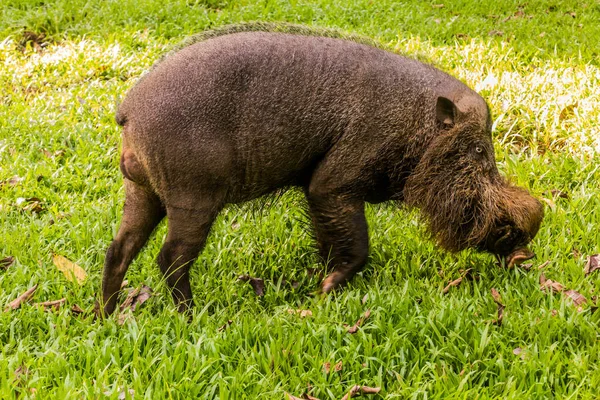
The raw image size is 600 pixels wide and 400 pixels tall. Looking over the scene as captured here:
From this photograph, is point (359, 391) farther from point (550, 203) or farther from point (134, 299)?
point (550, 203)

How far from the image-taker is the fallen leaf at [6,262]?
4324 mm

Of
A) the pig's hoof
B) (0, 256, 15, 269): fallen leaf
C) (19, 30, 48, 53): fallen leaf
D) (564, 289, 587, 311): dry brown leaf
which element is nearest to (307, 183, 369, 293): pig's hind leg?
the pig's hoof

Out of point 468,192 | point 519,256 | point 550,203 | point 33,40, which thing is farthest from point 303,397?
point 33,40

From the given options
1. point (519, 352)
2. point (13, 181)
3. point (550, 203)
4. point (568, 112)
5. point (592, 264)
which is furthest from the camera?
point (568, 112)

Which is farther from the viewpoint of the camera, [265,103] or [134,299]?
[134,299]

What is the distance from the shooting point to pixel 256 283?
14.1 feet

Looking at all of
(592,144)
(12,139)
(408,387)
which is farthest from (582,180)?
(12,139)

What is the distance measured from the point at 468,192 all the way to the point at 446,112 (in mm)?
449

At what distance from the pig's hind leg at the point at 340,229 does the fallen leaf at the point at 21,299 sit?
1527 millimetres

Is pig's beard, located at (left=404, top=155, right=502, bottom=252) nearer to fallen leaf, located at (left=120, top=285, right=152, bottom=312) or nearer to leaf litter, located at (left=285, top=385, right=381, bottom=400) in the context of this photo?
leaf litter, located at (left=285, top=385, right=381, bottom=400)

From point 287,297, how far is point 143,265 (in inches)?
34.6

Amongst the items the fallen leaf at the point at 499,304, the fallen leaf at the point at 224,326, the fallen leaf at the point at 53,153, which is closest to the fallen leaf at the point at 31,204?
the fallen leaf at the point at 53,153

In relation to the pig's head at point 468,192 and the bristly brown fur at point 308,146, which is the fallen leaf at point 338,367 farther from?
the pig's head at point 468,192

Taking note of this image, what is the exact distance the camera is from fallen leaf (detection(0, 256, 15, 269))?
4324mm
